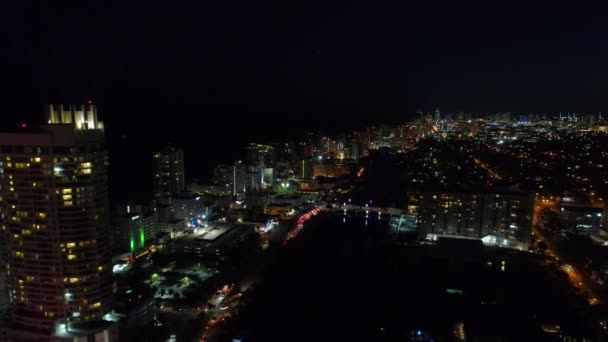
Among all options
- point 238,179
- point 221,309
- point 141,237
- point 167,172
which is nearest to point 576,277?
point 221,309

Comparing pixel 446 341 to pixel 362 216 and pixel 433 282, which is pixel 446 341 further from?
pixel 362 216

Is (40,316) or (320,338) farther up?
(40,316)

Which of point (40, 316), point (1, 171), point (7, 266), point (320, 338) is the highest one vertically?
point (1, 171)

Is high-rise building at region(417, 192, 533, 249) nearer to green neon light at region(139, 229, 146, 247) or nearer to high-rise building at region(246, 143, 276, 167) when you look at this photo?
green neon light at region(139, 229, 146, 247)

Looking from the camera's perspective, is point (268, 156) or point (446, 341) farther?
point (268, 156)

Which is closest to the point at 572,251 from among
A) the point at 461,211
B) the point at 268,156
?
the point at 461,211

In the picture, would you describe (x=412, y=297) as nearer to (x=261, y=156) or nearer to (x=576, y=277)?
(x=576, y=277)
